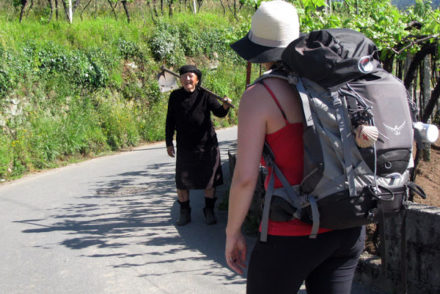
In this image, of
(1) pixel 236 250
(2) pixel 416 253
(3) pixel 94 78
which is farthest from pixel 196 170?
(3) pixel 94 78

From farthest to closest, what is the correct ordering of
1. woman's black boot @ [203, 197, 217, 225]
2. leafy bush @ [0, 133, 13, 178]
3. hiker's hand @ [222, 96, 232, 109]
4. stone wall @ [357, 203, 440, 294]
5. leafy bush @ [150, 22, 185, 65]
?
leafy bush @ [150, 22, 185, 65]
leafy bush @ [0, 133, 13, 178]
woman's black boot @ [203, 197, 217, 225]
hiker's hand @ [222, 96, 232, 109]
stone wall @ [357, 203, 440, 294]

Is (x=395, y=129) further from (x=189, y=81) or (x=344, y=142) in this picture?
(x=189, y=81)

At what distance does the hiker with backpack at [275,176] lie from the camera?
211 centimetres

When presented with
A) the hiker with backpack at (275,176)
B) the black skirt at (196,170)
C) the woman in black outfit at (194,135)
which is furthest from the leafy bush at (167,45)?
the hiker with backpack at (275,176)

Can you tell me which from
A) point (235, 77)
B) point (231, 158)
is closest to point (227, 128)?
point (235, 77)

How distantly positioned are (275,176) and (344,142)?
34 cm

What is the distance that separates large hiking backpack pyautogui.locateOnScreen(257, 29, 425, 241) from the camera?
79.6 inches

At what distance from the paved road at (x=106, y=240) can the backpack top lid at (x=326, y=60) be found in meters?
2.62

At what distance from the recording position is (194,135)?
6.12 m

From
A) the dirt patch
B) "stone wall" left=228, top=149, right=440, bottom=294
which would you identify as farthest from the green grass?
"stone wall" left=228, top=149, right=440, bottom=294

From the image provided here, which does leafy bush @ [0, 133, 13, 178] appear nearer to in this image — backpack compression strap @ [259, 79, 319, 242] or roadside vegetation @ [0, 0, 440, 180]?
roadside vegetation @ [0, 0, 440, 180]

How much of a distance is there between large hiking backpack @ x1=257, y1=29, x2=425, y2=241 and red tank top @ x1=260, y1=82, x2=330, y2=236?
4 cm

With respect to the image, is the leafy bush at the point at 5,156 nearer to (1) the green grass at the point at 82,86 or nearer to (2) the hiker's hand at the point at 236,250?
(1) the green grass at the point at 82,86

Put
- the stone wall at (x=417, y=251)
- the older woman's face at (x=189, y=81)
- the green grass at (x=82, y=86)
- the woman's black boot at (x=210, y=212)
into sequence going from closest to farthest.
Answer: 1. the stone wall at (x=417, y=251)
2. the older woman's face at (x=189, y=81)
3. the woman's black boot at (x=210, y=212)
4. the green grass at (x=82, y=86)
